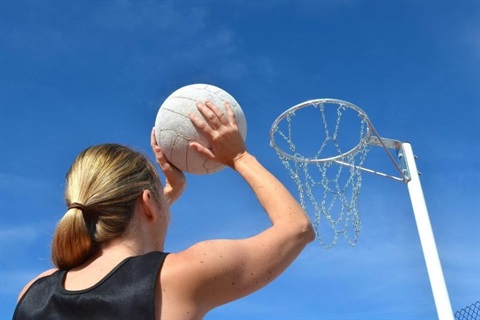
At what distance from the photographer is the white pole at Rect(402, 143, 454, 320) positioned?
34.0ft

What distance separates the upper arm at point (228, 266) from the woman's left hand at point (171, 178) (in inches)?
48.5

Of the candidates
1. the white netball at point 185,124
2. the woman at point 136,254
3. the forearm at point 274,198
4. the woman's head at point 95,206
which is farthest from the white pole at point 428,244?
the woman's head at point 95,206

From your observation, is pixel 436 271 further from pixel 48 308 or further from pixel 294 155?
pixel 48 308

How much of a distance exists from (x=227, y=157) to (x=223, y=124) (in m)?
0.18

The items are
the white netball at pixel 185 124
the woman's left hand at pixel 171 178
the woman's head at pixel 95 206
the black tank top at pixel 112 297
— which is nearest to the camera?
the black tank top at pixel 112 297

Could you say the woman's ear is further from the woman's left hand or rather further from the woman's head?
the woman's left hand

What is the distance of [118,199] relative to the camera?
242cm

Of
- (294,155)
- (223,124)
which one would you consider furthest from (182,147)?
(294,155)

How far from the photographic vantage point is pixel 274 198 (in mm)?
2619

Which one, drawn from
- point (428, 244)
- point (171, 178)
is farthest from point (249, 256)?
point (428, 244)

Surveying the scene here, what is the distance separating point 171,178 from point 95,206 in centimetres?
136

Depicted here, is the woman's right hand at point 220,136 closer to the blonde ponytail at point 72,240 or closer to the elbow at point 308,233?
the elbow at point 308,233

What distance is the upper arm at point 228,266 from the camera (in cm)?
225

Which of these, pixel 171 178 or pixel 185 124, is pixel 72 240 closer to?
pixel 171 178
